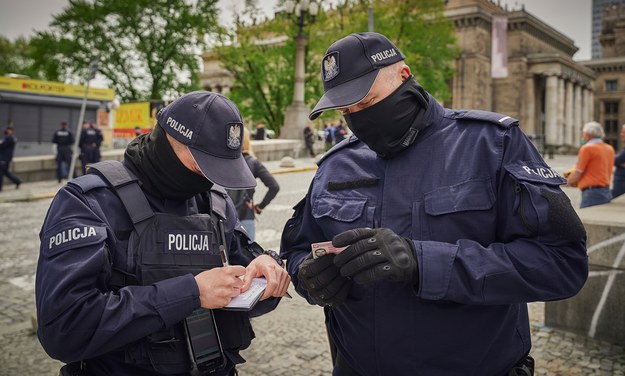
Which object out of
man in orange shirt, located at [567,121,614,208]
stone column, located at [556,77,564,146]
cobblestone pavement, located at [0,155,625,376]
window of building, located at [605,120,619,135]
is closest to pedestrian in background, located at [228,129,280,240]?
cobblestone pavement, located at [0,155,625,376]

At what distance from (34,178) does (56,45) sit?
81.4 ft

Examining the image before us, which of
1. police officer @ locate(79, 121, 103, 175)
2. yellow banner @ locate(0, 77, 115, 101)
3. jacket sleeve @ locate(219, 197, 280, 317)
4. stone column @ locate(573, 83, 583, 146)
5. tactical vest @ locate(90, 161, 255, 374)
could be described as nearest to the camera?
tactical vest @ locate(90, 161, 255, 374)

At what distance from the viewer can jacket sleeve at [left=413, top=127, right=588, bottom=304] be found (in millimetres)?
1831

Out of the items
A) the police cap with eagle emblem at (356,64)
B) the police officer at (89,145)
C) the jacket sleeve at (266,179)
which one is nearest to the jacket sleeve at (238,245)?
the police cap with eagle emblem at (356,64)

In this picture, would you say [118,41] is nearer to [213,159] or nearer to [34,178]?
[34,178]

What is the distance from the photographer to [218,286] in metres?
1.94

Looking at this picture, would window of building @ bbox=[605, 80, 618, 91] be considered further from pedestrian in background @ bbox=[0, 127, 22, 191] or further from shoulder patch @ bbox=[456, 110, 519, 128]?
shoulder patch @ bbox=[456, 110, 519, 128]

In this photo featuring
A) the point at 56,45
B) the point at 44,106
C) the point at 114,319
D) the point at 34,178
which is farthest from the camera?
the point at 56,45

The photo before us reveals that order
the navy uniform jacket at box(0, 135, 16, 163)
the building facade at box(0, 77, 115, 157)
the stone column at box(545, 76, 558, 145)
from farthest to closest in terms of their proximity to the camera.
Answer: the stone column at box(545, 76, 558, 145)
the building facade at box(0, 77, 115, 157)
the navy uniform jacket at box(0, 135, 16, 163)

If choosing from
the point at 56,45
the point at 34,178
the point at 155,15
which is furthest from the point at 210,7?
the point at 34,178

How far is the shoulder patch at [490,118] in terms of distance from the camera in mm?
2066

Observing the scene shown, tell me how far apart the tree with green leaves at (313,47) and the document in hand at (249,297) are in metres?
31.0

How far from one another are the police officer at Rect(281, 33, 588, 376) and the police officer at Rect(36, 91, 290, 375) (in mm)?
383

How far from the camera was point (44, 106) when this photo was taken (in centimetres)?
2784
